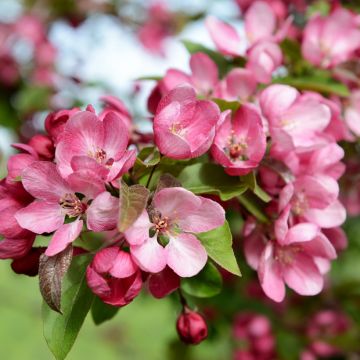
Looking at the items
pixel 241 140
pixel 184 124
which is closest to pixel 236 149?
pixel 241 140

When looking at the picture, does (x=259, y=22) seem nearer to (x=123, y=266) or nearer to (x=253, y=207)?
(x=253, y=207)

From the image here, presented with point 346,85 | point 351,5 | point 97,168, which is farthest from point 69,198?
point 351,5

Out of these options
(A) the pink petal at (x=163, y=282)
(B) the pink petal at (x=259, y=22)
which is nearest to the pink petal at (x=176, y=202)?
(A) the pink petal at (x=163, y=282)

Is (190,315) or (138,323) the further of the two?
(138,323)

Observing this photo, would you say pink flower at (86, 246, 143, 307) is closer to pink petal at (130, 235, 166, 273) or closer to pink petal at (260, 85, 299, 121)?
pink petal at (130, 235, 166, 273)

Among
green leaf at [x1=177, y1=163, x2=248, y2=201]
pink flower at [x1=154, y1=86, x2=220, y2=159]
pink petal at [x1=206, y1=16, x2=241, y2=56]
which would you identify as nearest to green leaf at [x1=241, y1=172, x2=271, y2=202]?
green leaf at [x1=177, y1=163, x2=248, y2=201]

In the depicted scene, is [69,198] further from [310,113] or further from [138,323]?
[138,323]
